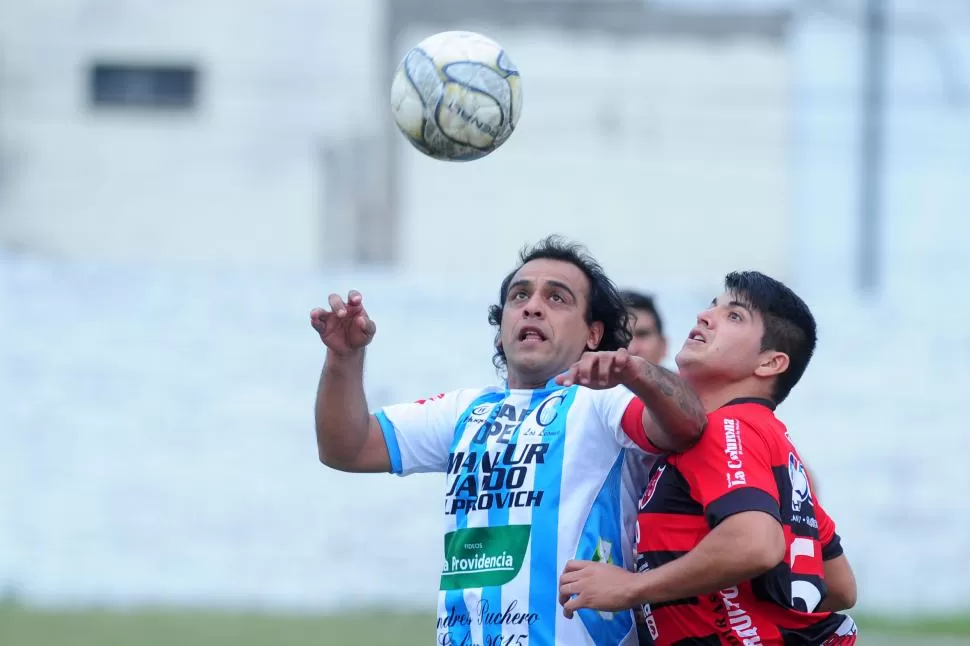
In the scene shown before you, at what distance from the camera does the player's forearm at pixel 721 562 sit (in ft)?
11.6

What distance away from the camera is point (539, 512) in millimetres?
4043

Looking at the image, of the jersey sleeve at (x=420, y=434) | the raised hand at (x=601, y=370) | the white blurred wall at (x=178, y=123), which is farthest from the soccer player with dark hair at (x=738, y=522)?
the white blurred wall at (x=178, y=123)

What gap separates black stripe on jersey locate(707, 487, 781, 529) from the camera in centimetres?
362

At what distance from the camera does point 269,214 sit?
21453 millimetres

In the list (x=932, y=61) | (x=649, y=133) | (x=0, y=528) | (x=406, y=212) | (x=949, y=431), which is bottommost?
(x=0, y=528)

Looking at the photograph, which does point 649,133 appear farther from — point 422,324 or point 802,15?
point 422,324

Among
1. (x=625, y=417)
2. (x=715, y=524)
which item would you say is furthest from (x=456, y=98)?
(x=715, y=524)

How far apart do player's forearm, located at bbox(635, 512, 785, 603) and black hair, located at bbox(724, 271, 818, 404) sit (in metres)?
0.63

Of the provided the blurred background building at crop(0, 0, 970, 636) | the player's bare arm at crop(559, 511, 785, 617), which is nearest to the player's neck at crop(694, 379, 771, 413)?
the player's bare arm at crop(559, 511, 785, 617)

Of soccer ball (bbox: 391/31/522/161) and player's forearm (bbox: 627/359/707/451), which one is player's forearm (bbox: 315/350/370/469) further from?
player's forearm (bbox: 627/359/707/451)

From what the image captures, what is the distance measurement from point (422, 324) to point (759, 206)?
9.15m

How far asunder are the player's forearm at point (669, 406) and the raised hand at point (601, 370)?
0.04 metres

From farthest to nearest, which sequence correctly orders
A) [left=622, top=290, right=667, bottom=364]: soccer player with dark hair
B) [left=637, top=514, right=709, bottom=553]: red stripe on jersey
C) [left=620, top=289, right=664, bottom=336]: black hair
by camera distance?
[left=620, top=289, right=664, bottom=336]: black hair < [left=622, top=290, right=667, bottom=364]: soccer player with dark hair < [left=637, top=514, right=709, bottom=553]: red stripe on jersey

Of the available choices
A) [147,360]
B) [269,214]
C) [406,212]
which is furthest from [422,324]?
[269,214]
